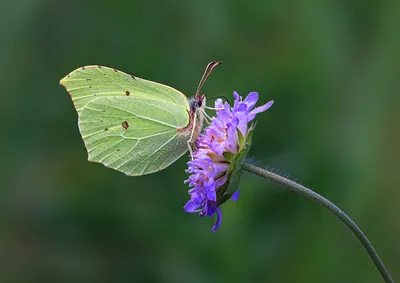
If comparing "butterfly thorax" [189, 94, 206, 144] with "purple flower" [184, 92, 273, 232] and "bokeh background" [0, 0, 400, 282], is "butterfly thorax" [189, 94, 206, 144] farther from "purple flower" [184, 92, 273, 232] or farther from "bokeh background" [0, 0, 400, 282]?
"bokeh background" [0, 0, 400, 282]

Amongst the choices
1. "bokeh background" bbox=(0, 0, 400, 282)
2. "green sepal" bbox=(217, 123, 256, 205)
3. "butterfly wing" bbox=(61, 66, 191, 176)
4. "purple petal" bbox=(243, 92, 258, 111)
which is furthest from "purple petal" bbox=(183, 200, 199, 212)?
"bokeh background" bbox=(0, 0, 400, 282)

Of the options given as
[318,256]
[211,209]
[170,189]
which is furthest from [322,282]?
[211,209]

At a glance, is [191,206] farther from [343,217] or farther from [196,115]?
[343,217]

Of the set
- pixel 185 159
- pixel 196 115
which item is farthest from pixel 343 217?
pixel 185 159

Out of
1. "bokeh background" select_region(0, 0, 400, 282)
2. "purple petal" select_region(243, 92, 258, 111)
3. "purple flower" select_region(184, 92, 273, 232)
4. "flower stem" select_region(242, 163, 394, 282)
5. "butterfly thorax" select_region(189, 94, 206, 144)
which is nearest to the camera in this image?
"flower stem" select_region(242, 163, 394, 282)

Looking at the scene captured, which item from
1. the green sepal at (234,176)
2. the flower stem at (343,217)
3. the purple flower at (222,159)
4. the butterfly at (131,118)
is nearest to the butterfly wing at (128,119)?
the butterfly at (131,118)

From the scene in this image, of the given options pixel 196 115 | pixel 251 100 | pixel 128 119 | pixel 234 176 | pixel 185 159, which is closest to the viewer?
pixel 234 176
